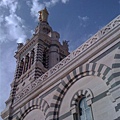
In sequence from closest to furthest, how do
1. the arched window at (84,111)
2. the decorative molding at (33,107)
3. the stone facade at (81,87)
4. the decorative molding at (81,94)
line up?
the stone facade at (81,87) → the arched window at (84,111) → the decorative molding at (81,94) → the decorative molding at (33,107)

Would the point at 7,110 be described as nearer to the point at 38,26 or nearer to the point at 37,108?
the point at 37,108

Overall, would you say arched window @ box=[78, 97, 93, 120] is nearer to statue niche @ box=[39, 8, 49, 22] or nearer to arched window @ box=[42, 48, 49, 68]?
arched window @ box=[42, 48, 49, 68]

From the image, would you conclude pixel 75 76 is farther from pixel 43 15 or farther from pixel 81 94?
pixel 43 15

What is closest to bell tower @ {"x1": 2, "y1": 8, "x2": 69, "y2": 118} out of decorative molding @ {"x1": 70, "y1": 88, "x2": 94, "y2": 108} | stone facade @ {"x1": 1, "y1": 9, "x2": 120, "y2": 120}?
stone facade @ {"x1": 1, "y1": 9, "x2": 120, "y2": 120}

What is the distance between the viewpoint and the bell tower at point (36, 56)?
65.6 feet

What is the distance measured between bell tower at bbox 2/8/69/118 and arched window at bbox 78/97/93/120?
861 cm

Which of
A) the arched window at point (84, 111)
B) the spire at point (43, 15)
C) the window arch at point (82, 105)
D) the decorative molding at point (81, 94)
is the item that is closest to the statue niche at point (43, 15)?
the spire at point (43, 15)

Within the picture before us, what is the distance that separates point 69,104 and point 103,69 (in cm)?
248

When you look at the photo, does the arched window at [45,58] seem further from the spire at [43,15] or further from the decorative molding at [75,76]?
the decorative molding at [75,76]

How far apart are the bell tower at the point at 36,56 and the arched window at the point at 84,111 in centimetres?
861

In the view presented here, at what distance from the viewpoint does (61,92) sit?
39.6 ft

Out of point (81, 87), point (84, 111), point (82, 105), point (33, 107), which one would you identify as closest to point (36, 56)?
point (33, 107)

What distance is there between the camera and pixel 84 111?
416 inches

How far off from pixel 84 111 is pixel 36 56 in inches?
437
